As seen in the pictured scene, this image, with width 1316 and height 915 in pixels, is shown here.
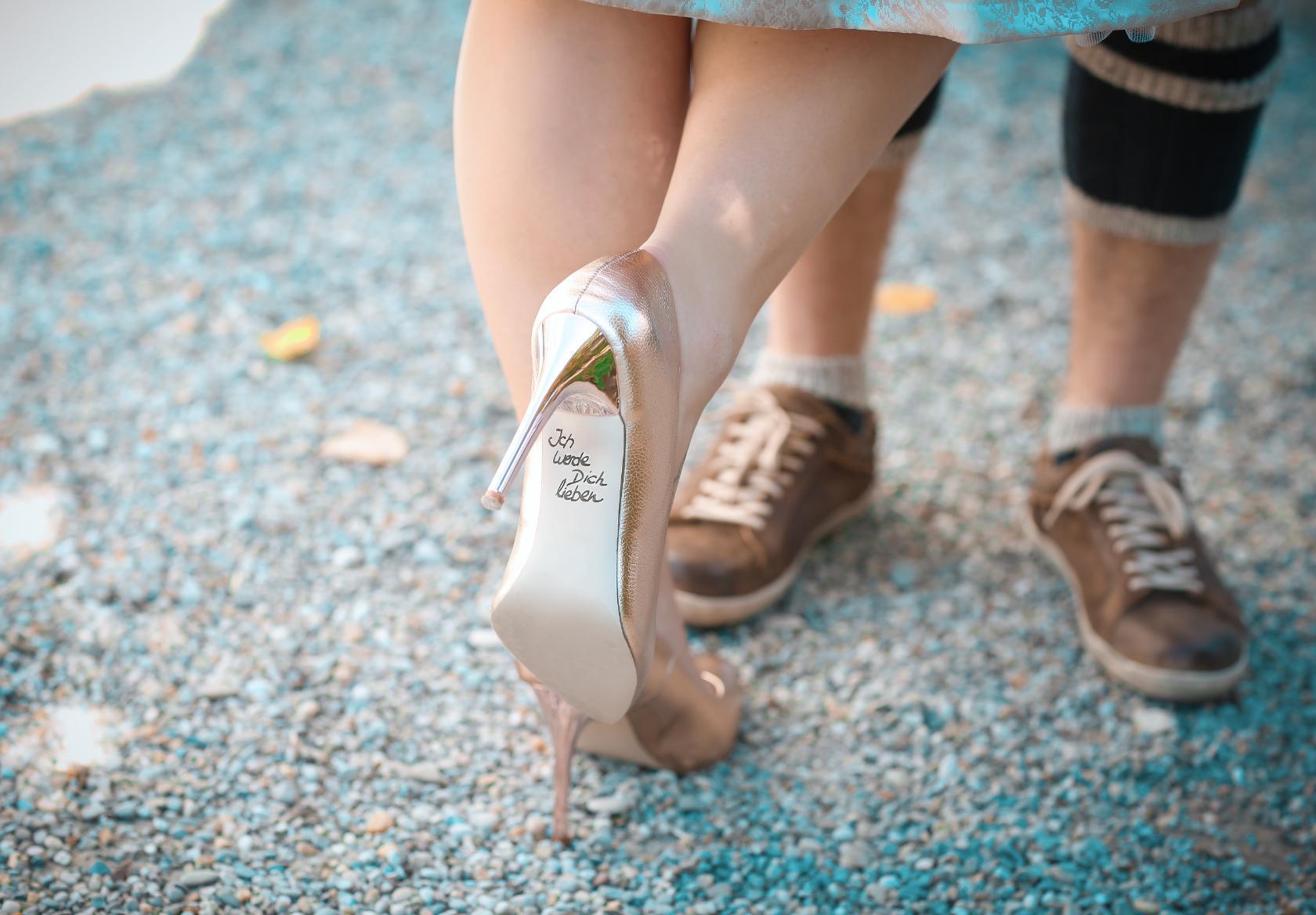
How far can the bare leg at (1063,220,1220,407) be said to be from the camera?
1.23 meters

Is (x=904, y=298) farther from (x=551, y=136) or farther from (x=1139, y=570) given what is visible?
(x=551, y=136)

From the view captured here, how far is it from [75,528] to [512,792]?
0.62 meters

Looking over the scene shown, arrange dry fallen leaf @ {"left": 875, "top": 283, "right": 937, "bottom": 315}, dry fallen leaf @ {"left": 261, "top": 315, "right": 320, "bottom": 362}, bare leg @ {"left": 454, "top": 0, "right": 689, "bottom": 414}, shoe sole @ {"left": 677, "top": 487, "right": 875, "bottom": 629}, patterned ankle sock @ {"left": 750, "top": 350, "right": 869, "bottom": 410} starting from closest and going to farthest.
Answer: bare leg @ {"left": 454, "top": 0, "right": 689, "bottom": 414} < shoe sole @ {"left": 677, "top": 487, "right": 875, "bottom": 629} < patterned ankle sock @ {"left": 750, "top": 350, "right": 869, "bottom": 410} < dry fallen leaf @ {"left": 261, "top": 315, "right": 320, "bottom": 362} < dry fallen leaf @ {"left": 875, "top": 283, "right": 937, "bottom": 315}

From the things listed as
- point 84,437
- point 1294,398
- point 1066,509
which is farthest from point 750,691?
point 1294,398

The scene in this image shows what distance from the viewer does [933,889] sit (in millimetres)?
967

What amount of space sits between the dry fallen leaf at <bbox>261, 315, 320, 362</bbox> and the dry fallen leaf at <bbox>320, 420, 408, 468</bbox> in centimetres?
19

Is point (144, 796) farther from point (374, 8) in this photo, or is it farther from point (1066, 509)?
point (374, 8)

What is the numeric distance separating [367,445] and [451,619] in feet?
1.16

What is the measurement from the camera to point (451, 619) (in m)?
1.24

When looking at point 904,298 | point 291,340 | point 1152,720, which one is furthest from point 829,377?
point 291,340

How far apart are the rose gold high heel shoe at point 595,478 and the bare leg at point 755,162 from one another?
30 mm

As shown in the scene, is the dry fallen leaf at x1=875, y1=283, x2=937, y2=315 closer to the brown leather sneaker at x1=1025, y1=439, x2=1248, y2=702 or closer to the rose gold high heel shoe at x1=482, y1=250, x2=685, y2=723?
the brown leather sneaker at x1=1025, y1=439, x2=1248, y2=702

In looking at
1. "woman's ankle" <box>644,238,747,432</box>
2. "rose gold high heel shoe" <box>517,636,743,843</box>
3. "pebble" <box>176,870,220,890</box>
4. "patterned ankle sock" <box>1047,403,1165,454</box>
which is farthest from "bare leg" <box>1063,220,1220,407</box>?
"pebble" <box>176,870,220,890</box>

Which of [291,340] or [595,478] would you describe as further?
[291,340]
